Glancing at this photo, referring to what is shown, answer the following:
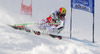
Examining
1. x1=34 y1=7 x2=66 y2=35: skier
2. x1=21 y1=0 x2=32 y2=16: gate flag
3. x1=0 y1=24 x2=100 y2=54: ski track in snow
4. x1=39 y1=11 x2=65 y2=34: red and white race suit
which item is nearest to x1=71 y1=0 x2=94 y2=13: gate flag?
x1=34 y1=7 x2=66 y2=35: skier

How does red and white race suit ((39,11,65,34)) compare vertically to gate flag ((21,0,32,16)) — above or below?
below

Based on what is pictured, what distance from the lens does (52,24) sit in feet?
39.4

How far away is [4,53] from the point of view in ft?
16.6

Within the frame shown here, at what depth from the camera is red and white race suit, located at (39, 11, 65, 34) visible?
11.6m

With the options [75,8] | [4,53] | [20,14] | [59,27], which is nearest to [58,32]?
[59,27]

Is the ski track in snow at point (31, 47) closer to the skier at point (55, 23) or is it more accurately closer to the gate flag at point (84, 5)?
the skier at point (55, 23)

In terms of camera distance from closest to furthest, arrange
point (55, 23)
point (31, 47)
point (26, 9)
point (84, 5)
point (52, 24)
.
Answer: point (31, 47) < point (55, 23) < point (52, 24) < point (84, 5) < point (26, 9)

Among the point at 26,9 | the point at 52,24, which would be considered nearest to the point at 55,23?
the point at 52,24

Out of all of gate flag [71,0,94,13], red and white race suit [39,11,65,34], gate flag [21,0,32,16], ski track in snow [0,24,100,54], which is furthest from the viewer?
gate flag [21,0,32,16]

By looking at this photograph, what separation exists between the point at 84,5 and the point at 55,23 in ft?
9.19

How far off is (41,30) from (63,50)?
5.96 m

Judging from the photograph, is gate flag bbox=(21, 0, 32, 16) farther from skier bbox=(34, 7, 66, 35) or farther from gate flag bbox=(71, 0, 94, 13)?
gate flag bbox=(71, 0, 94, 13)

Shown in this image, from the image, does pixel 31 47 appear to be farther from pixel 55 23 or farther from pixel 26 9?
pixel 26 9

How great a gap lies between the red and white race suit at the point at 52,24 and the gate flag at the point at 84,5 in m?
1.74
